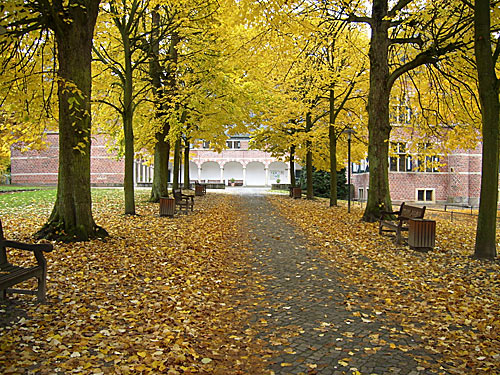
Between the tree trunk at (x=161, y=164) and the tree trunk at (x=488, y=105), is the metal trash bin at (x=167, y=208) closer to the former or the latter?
the tree trunk at (x=161, y=164)

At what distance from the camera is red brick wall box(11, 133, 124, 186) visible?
159 feet

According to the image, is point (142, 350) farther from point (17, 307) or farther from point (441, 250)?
point (441, 250)

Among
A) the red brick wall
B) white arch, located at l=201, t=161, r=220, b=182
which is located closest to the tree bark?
the red brick wall

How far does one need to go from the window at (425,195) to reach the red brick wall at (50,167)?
32.4m

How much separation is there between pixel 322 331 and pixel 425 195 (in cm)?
3415

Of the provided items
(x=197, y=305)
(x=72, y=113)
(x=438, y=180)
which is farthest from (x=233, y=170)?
(x=197, y=305)

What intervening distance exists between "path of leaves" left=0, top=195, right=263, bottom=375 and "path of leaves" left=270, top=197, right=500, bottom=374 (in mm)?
1784

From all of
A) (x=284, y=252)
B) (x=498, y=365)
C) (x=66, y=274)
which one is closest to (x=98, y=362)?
(x=66, y=274)

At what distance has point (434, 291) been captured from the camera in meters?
5.86

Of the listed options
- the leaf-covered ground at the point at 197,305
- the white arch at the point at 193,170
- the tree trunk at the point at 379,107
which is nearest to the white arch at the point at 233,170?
the white arch at the point at 193,170

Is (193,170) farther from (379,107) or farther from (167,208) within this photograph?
(379,107)

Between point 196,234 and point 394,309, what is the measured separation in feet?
20.9

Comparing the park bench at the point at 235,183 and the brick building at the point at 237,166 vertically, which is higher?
the brick building at the point at 237,166

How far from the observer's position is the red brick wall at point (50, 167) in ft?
159
